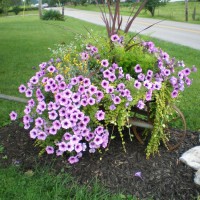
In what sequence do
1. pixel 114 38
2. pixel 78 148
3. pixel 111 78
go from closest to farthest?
pixel 78 148
pixel 111 78
pixel 114 38

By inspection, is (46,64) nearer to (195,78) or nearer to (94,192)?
(94,192)

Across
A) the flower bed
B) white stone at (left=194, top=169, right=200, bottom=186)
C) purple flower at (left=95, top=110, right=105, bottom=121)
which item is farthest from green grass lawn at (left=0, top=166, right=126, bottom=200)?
white stone at (left=194, top=169, right=200, bottom=186)

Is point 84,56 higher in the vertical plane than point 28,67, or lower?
higher

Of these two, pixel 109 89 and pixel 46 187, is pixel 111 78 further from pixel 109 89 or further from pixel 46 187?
pixel 46 187

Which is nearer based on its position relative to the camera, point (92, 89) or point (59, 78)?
point (92, 89)

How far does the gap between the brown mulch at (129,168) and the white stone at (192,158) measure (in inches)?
2.0

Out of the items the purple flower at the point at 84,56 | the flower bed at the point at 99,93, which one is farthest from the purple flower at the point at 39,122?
the purple flower at the point at 84,56

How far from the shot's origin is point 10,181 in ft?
11.6

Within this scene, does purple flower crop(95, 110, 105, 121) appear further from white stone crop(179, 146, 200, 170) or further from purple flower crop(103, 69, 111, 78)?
white stone crop(179, 146, 200, 170)

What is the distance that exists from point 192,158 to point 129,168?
65 centimetres

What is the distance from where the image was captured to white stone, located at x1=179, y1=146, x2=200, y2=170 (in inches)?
144

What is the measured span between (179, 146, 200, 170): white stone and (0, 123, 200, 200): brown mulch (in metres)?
0.05

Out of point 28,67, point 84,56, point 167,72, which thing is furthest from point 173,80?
point 28,67

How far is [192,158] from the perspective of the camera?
372 centimetres
